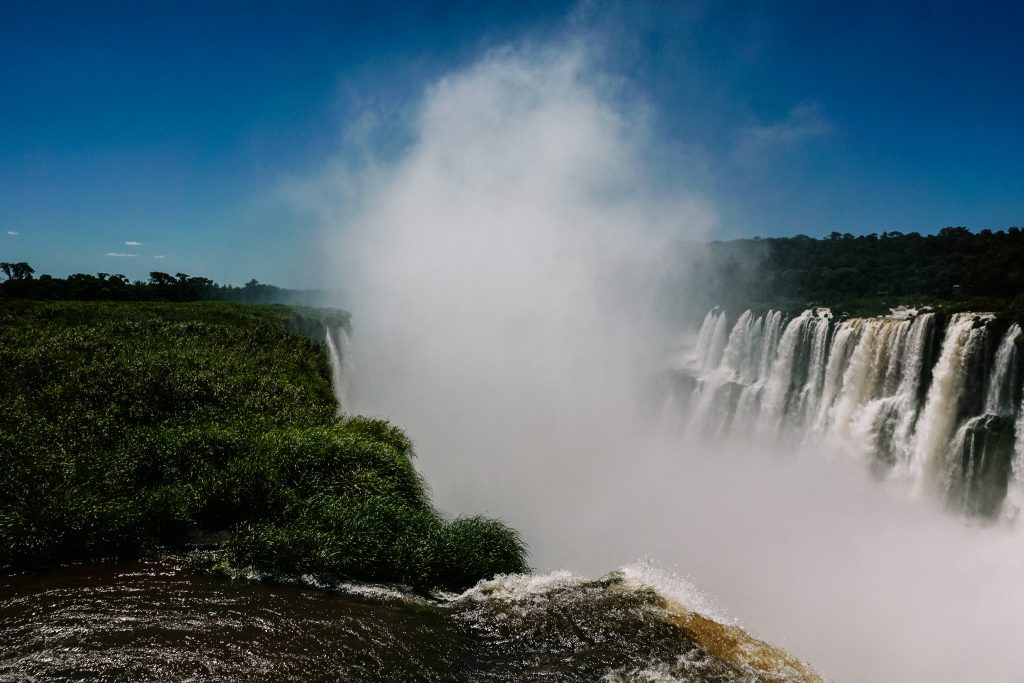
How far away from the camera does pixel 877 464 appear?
70.4 feet

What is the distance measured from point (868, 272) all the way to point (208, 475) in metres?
46.4

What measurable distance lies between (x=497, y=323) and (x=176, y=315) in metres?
36.5

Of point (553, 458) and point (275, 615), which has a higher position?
point (275, 615)

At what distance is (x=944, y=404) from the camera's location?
60.1 ft

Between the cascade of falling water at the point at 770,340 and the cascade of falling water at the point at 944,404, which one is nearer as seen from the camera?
the cascade of falling water at the point at 944,404

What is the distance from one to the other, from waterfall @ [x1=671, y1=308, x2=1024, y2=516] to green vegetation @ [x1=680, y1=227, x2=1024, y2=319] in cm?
157

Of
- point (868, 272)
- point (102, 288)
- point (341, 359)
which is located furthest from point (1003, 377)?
point (102, 288)

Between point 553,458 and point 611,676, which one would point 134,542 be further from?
point 553,458

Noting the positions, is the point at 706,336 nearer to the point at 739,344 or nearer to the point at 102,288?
the point at 739,344

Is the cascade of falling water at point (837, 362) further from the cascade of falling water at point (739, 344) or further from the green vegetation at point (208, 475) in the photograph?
the green vegetation at point (208, 475)

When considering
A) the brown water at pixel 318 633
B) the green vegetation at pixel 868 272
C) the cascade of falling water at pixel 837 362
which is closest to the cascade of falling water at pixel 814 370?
the cascade of falling water at pixel 837 362

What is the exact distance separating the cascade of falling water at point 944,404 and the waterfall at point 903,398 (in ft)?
0.11

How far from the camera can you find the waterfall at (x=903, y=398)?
656 inches

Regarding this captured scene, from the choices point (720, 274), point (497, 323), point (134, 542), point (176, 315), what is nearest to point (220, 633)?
point (134, 542)
